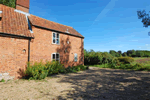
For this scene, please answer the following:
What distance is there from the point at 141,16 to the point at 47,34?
10402mm

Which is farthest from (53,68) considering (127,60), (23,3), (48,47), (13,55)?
(127,60)

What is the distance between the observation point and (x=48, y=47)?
1202cm

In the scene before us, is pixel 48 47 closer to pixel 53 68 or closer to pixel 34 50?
pixel 34 50

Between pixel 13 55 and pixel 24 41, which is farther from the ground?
pixel 24 41

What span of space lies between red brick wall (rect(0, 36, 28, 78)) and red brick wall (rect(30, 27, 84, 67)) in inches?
38.5

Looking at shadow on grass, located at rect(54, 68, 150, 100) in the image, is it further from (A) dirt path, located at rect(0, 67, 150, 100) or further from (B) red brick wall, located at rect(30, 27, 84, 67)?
(B) red brick wall, located at rect(30, 27, 84, 67)

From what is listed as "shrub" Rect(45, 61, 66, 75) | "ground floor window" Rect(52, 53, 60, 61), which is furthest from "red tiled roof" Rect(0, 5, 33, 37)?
"ground floor window" Rect(52, 53, 60, 61)

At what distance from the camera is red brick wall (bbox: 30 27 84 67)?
34.7 ft

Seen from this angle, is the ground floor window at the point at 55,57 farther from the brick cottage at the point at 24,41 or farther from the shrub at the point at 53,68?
the shrub at the point at 53,68

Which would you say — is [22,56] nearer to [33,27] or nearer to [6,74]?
[6,74]

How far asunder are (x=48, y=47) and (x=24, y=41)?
10.5 ft

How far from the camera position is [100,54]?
20.6 metres

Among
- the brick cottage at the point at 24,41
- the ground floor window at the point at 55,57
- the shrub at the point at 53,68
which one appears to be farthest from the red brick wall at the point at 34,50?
the shrub at the point at 53,68

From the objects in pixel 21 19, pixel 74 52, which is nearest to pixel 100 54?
pixel 74 52
